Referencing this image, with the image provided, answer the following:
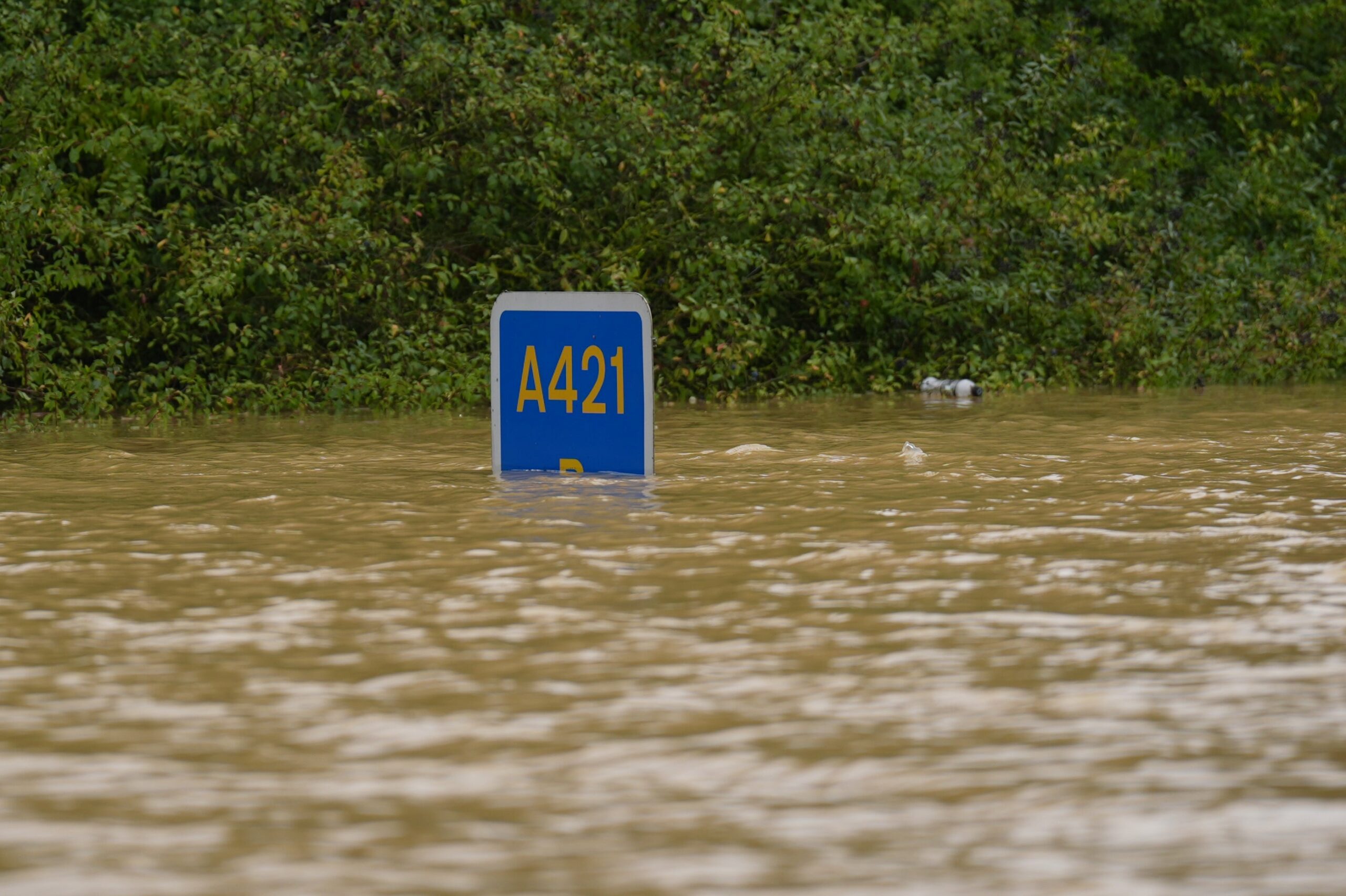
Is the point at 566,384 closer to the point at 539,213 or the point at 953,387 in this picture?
the point at 953,387

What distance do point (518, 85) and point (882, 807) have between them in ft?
33.3

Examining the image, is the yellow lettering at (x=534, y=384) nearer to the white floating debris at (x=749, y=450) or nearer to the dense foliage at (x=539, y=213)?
the white floating debris at (x=749, y=450)

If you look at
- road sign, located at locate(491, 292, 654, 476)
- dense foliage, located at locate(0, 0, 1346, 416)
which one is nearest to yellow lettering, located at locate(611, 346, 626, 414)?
road sign, located at locate(491, 292, 654, 476)

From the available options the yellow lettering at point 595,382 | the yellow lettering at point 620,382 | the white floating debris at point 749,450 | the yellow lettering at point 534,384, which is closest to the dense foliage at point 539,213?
the white floating debris at point 749,450

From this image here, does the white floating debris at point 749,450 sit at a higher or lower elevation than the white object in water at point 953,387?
lower

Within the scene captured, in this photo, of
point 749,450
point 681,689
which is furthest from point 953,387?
point 681,689

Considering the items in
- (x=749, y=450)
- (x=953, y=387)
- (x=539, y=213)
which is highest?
(x=539, y=213)

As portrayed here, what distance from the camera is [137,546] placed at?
5.71 meters

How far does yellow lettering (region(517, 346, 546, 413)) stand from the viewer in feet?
24.6

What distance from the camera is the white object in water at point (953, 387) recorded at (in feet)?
40.6

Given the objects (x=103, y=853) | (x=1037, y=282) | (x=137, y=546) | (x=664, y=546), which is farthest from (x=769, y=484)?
(x=1037, y=282)

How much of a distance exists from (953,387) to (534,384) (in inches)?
220

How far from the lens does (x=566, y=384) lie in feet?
24.5

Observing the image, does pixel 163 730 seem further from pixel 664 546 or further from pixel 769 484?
pixel 769 484
